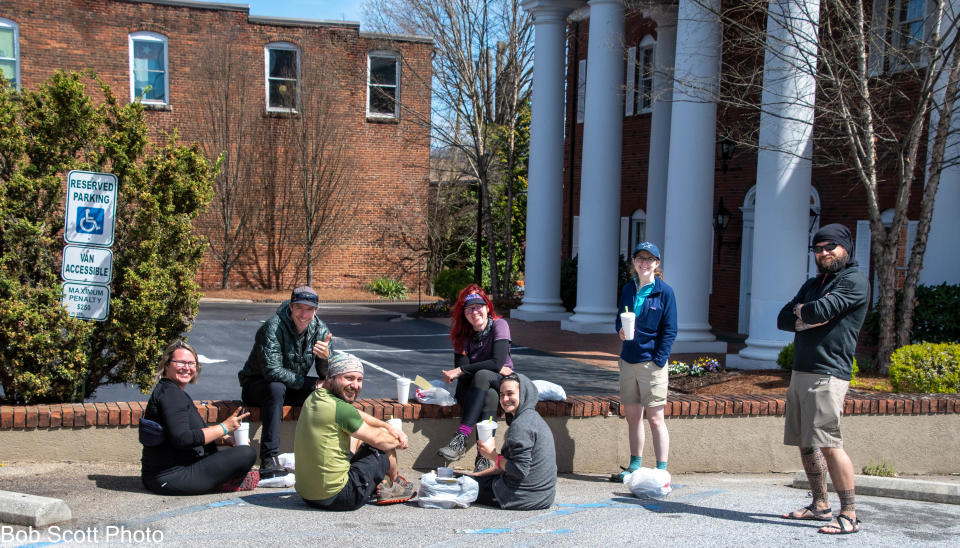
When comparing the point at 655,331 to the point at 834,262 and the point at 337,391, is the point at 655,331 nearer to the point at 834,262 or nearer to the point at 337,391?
the point at 834,262

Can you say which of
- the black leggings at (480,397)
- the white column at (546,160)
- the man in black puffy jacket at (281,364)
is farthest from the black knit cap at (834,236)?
the white column at (546,160)

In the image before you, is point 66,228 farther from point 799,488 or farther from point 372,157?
point 372,157

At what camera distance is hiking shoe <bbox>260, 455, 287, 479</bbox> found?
6.16 metres

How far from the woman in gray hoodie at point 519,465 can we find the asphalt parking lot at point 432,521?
0.32ft

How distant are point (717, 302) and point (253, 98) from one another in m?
16.1

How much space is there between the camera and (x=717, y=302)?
18156 mm

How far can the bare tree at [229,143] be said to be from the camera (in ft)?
87.2

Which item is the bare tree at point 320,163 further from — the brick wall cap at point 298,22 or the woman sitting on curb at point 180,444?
the woman sitting on curb at point 180,444

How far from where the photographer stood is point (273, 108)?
→ 89.8 ft

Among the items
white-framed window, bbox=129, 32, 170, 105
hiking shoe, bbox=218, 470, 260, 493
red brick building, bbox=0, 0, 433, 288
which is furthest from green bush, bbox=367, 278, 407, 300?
hiking shoe, bbox=218, 470, 260, 493

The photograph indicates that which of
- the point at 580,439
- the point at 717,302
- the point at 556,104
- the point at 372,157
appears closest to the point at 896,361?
the point at 580,439

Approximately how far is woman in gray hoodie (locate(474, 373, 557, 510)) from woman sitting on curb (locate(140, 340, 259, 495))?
5.32 ft

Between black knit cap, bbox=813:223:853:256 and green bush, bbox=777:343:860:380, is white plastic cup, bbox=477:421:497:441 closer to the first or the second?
black knit cap, bbox=813:223:853:256

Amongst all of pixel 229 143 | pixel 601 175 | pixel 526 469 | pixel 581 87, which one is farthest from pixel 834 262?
pixel 229 143
